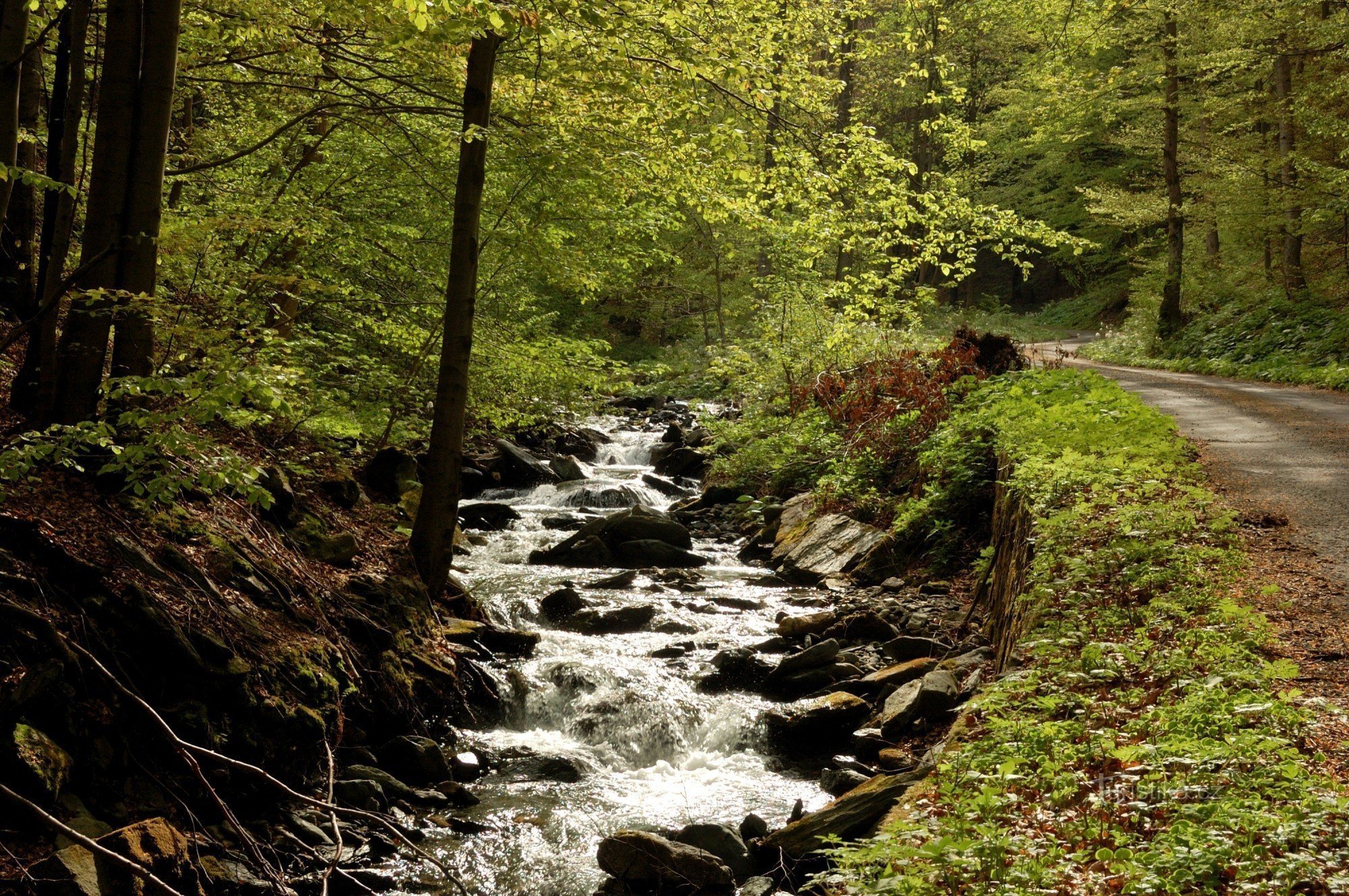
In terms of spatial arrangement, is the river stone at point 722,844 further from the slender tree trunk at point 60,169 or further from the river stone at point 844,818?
the slender tree trunk at point 60,169

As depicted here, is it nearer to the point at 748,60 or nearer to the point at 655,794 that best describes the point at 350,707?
the point at 655,794

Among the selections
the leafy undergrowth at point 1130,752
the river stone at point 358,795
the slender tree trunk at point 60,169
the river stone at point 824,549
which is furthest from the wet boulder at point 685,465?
the slender tree trunk at point 60,169

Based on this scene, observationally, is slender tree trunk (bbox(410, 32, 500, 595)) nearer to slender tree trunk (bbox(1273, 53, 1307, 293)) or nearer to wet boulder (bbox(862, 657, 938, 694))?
wet boulder (bbox(862, 657, 938, 694))

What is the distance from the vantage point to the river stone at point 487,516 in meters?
14.1

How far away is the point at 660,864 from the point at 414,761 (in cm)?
220

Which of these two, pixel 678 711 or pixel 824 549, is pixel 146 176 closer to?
pixel 678 711

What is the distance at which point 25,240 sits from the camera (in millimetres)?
6941

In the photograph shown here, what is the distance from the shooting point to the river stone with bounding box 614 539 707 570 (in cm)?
1254

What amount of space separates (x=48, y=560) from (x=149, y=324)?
152 centimetres

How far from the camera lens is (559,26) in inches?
262

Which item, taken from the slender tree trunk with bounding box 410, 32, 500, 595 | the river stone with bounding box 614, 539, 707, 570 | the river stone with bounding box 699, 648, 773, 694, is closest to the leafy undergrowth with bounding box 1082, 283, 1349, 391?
the river stone with bounding box 614, 539, 707, 570

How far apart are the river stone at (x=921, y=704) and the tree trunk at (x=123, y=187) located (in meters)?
5.70

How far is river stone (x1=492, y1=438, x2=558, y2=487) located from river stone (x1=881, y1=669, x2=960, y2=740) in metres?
11.3

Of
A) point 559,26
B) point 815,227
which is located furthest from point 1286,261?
point 559,26
